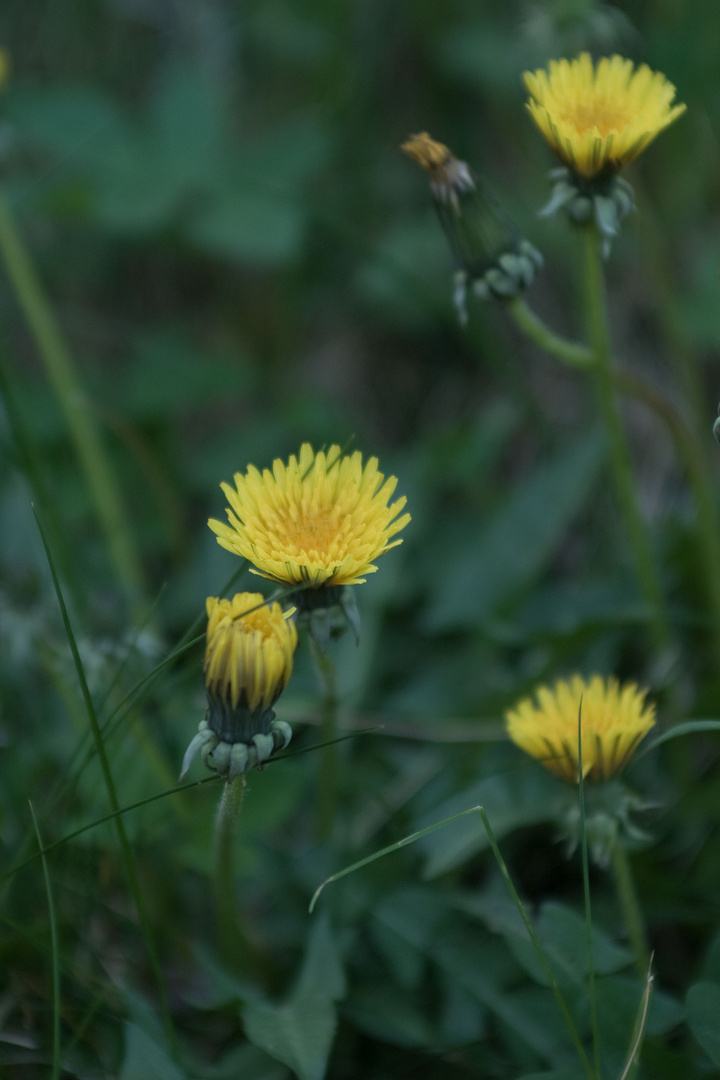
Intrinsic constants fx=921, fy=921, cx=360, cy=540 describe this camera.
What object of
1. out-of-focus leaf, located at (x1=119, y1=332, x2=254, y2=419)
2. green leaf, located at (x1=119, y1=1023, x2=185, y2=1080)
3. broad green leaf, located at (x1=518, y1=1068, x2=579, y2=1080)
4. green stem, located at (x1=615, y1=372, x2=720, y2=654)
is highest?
out-of-focus leaf, located at (x1=119, y1=332, x2=254, y2=419)

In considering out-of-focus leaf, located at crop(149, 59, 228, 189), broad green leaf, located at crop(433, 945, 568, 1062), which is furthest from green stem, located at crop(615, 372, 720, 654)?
out-of-focus leaf, located at crop(149, 59, 228, 189)

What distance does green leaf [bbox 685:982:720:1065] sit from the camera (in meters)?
0.83

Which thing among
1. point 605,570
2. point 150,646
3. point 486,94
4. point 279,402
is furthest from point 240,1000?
point 486,94

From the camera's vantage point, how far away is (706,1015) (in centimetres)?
83

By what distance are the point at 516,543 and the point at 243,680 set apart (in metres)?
0.94

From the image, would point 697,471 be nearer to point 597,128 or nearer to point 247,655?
point 597,128

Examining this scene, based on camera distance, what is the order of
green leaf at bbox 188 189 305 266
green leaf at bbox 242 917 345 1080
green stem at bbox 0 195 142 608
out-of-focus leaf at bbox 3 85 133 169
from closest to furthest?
green leaf at bbox 242 917 345 1080, green stem at bbox 0 195 142 608, green leaf at bbox 188 189 305 266, out-of-focus leaf at bbox 3 85 133 169

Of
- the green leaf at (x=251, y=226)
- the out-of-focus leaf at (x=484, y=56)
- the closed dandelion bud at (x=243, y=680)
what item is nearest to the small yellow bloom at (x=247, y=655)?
the closed dandelion bud at (x=243, y=680)

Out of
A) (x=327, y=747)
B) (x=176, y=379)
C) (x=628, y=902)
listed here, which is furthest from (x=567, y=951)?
(x=176, y=379)

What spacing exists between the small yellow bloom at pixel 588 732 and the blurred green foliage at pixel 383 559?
169mm

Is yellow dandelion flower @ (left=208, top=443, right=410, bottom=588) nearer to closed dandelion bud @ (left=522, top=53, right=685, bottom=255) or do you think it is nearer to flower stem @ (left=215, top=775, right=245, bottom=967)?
flower stem @ (left=215, top=775, right=245, bottom=967)

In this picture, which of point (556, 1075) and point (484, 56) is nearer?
point (556, 1075)

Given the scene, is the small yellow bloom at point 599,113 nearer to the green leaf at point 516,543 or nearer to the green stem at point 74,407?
the green leaf at point 516,543

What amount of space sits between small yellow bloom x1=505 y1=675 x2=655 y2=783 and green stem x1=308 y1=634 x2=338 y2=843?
0.20 metres
